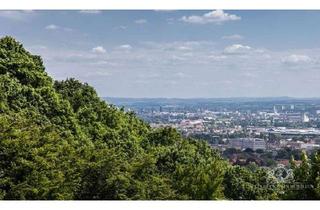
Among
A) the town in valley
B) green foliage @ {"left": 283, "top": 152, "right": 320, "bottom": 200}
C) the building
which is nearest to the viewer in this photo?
green foliage @ {"left": 283, "top": 152, "right": 320, "bottom": 200}

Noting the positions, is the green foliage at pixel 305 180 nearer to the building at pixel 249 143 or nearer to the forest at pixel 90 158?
the forest at pixel 90 158

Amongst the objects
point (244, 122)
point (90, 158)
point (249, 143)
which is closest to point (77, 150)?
point (90, 158)

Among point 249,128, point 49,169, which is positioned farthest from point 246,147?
point 49,169

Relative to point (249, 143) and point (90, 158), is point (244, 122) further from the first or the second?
point (90, 158)

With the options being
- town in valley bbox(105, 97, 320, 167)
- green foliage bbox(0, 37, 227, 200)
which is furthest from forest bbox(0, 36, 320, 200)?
town in valley bbox(105, 97, 320, 167)

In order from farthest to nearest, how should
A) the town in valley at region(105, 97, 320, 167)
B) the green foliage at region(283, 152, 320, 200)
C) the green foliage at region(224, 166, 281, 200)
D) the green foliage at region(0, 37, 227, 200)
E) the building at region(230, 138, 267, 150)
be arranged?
the building at region(230, 138, 267, 150) → the town in valley at region(105, 97, 320, 167) → the green foliage at region(224, 166, 281, 200) → the green foliage at region(283, 152, 320, 200) → the green foliage at region(0, 37, 227, 200)

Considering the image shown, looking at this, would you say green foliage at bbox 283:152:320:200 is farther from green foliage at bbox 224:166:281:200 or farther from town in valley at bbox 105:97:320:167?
town in valley at bbox 105:97:320:167

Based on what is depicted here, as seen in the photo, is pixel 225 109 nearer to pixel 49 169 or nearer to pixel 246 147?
pixel 246 147

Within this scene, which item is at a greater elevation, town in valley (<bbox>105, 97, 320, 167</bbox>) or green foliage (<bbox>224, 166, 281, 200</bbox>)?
town in valley (<bbox>105, 97, 320, 167</bbox>)
